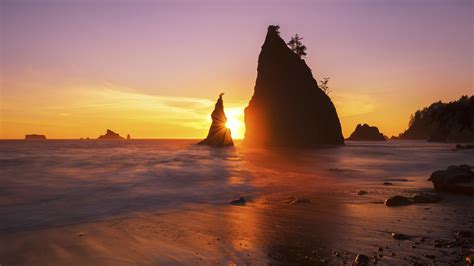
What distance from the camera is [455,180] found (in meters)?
17.0

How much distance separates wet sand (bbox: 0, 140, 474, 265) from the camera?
26.5 ft

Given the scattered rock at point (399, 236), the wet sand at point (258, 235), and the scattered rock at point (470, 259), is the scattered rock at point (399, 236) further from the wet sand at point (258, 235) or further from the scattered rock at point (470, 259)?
the scattered rock at point (470, 259)

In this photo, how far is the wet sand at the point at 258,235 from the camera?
8062 millimetres

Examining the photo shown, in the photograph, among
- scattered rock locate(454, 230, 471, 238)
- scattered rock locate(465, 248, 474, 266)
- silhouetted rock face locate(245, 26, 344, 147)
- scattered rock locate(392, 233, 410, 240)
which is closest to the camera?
scattered rock locate(465, 248, 474, 266)

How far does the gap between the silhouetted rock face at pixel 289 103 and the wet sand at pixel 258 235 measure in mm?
89929

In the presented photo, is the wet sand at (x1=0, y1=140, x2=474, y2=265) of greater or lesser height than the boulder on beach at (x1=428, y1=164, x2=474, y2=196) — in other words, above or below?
below

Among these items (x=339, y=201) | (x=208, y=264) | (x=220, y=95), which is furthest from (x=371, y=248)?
(x=220, y=95)

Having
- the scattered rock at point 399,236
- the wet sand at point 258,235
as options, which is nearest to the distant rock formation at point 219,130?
the wet sand at point 258,235

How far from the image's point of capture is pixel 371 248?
332 inches

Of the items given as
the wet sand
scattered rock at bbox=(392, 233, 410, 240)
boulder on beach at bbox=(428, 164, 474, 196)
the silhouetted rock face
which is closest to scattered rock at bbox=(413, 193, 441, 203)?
the wet sand

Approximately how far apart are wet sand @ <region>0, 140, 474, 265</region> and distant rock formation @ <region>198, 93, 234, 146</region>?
80.0 metres

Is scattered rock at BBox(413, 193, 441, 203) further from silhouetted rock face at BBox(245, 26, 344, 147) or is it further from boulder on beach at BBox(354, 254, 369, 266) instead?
silhouetted rock face at BBox(245, 26, 344, 147)

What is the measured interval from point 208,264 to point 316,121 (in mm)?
101313

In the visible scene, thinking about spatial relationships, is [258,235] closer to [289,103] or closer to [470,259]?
[470,259]
